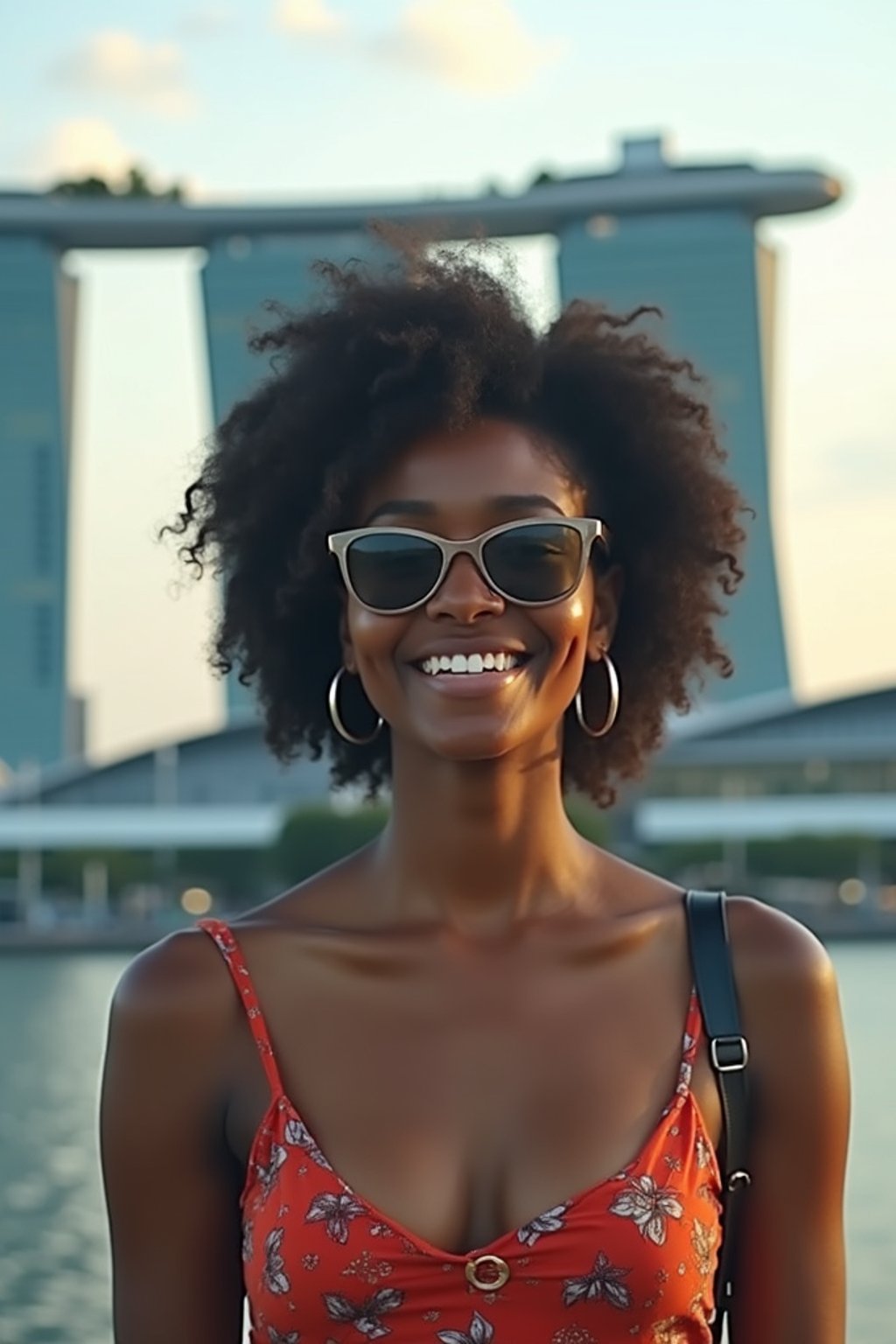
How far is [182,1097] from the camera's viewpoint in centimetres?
222

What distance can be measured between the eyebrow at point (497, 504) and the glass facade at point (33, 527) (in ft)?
308

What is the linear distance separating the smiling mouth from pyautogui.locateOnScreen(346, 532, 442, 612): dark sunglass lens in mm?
54

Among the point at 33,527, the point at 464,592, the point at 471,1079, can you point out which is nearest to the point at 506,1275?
the point at 471,1079

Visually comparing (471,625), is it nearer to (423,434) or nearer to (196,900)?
(423,434)

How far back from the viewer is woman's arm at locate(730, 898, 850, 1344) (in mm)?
2211

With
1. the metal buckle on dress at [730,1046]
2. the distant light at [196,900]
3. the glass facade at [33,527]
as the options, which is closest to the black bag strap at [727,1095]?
the metal buckle on dress at [730,1046]

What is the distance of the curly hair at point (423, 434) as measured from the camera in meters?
2.40

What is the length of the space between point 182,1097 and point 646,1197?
377 millimetres

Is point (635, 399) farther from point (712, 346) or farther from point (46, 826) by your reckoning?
point (712, 346)

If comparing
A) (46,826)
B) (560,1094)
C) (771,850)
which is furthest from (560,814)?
(46,826)

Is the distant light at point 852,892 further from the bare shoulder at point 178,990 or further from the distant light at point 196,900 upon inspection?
the bare shoulder at point 178,990

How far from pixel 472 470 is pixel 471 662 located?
0.56ft

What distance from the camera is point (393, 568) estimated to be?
7.53 ft

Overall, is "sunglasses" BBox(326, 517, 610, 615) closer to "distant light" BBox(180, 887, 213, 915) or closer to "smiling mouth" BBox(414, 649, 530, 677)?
"smiling mouth" BBox(414, 649, 530, 677)
